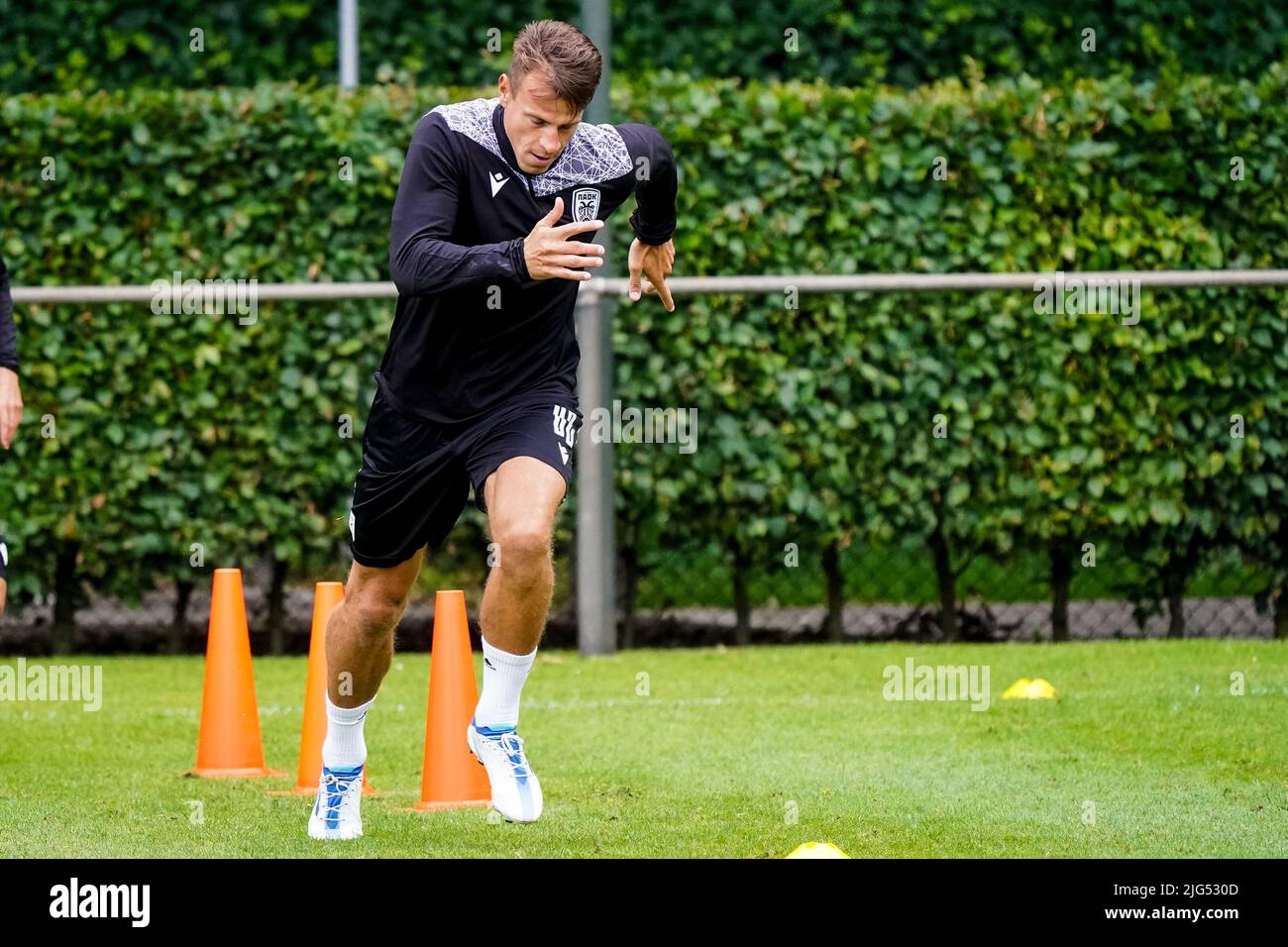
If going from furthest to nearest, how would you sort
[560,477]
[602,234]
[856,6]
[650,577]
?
[856,6] → [650,577] → [602,234] → [560,477]

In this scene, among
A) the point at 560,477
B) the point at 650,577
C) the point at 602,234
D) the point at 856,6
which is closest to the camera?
the point at 560,477

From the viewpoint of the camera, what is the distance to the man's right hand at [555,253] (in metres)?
4.67

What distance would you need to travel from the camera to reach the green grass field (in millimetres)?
5238

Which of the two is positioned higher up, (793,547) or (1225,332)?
(1225,332)

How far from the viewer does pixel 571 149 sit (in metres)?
5.33

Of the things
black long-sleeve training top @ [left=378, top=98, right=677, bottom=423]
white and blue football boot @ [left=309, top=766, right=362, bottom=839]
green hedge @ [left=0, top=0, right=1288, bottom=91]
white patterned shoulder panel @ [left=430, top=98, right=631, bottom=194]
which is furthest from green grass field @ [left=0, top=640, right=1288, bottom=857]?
green hedge @ [left=0, top=0, right=1288, bottom=91]

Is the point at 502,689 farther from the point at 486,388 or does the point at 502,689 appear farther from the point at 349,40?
the point at 349,40

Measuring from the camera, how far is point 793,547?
9562mm

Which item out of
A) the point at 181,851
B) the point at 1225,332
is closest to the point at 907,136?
the point at 1225,332

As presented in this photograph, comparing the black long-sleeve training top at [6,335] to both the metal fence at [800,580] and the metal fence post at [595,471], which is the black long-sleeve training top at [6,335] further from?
the metal fence post at [595,471]

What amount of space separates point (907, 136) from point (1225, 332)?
1.90m

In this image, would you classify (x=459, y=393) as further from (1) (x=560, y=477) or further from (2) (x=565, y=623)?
(2) (x=565, y=623)

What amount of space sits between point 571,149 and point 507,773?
179cm

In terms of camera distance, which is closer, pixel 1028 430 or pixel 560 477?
pixel 560 477
